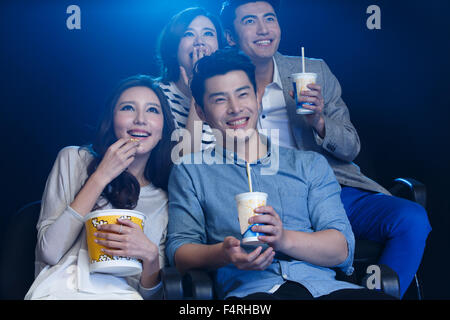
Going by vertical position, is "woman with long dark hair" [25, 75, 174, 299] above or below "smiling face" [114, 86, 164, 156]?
below

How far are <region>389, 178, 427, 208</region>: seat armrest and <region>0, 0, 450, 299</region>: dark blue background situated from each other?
0.31 metres

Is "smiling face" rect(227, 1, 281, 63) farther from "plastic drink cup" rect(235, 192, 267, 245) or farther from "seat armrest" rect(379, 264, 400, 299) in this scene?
"seat armrest" rect(379, 264, 400, 299)

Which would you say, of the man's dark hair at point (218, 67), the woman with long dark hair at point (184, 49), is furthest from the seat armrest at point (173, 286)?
the woman with long dark hair at point (184, 49)

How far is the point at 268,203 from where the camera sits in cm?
195

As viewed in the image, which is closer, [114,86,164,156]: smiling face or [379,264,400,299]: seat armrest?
[379,264,400,299]: seat armrest

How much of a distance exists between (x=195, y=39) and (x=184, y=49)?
0.24ft

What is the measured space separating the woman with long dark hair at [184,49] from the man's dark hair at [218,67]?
482 mm

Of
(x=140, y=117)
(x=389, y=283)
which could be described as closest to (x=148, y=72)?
(x=140, y=117)

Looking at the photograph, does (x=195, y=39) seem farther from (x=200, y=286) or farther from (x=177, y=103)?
(x=200, y=286)

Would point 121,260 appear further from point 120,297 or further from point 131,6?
point 131,6

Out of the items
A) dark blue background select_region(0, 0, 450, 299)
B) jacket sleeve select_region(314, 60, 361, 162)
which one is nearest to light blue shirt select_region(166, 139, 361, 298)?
jacket sleeve select_region(314, 60, 361, 162)

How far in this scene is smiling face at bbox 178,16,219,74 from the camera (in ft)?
8.77

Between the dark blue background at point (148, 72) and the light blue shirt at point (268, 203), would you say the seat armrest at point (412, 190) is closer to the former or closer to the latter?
the dark blue background at point (148, 72)
